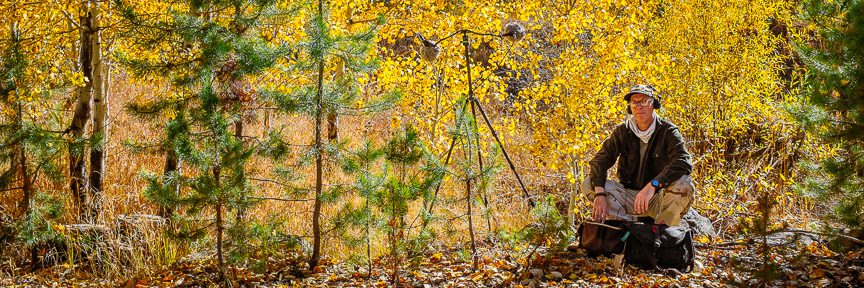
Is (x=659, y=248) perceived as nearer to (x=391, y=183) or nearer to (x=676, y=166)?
(x=676, y=166)

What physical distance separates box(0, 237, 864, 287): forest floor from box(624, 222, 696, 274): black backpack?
67 mm

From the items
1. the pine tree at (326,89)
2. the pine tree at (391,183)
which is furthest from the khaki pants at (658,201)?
the pine tree at (326,89)

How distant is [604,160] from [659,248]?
2.09 feet

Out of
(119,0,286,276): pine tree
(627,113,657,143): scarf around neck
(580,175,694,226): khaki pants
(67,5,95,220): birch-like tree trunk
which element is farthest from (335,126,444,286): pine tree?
(67,5,95,220): birch-like tree trunk

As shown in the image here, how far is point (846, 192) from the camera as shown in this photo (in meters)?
4.40

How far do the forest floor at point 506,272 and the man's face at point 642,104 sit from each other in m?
0.96

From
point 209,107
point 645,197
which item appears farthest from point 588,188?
point 209,107

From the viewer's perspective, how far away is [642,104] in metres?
4.54

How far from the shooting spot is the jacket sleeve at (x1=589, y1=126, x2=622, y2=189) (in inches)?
185

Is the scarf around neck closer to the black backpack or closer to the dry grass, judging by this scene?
the black backpack

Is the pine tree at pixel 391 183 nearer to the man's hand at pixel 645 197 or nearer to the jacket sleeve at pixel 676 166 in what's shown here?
the man's hand at pixel 645 197

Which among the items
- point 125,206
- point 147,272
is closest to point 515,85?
point 125,206

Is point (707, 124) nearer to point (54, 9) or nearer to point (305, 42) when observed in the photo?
point (305, 42)

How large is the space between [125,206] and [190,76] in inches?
104
